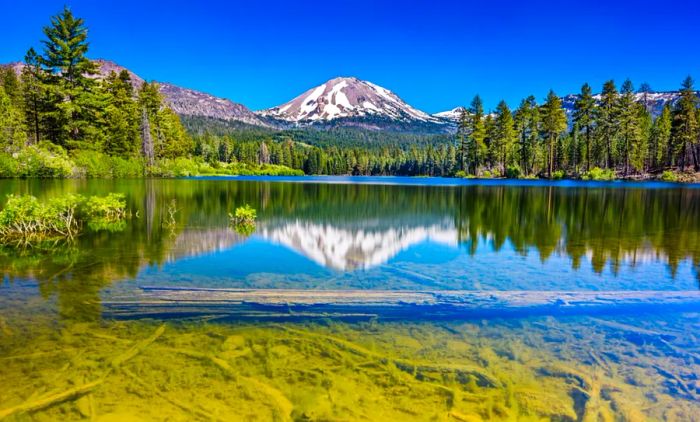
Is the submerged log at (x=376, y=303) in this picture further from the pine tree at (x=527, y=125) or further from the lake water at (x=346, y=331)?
the pine tree at (x=527, y=125)

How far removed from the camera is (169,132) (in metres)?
80.4

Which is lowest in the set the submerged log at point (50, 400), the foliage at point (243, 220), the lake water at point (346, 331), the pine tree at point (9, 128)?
the submerged log at point (50, 400)

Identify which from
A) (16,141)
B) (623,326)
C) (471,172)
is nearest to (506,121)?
(471,172)

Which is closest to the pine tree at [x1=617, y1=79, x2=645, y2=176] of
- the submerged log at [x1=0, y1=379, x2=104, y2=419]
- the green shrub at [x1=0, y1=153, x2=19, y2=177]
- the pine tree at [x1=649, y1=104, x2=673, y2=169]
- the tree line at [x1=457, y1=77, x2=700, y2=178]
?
the tree line at [x1=457, y1=77, x2=700, y2=178]

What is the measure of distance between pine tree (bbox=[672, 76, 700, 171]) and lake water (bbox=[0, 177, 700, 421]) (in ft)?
230

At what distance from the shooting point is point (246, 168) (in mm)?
121375

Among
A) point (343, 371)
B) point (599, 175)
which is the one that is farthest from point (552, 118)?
point (343, 371)

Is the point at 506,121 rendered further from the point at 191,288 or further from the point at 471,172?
the point at 191,288

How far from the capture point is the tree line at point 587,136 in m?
72.1

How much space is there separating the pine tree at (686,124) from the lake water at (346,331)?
70.0 m

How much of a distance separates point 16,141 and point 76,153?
692 centimetres

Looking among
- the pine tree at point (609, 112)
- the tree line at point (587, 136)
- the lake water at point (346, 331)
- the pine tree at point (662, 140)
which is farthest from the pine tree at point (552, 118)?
the lake water at point (346, 331)

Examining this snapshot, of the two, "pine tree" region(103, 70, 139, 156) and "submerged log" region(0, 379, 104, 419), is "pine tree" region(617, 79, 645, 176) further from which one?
"submerged log" region(0, 379, 104, 419)

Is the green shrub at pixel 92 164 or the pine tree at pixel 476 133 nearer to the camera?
the green shrub at pixel 92 164
